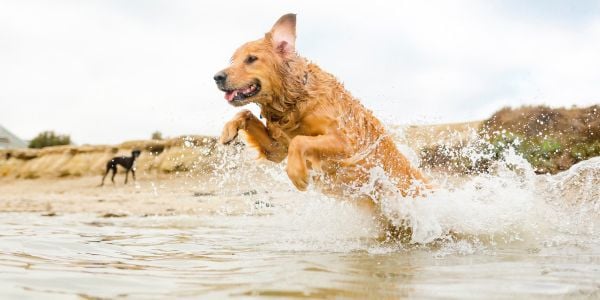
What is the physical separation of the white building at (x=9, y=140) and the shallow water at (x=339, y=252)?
30881 millimetres

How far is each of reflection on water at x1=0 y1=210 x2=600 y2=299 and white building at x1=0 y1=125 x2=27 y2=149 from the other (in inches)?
1296

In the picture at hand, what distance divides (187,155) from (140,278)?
60.9ft

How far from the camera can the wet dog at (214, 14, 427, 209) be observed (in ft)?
15.3

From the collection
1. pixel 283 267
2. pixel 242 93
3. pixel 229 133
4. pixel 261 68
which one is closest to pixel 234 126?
pixel 229 133

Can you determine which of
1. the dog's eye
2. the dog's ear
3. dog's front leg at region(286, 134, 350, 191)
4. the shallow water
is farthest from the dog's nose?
the shallow water

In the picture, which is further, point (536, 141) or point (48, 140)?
point (48, 140)

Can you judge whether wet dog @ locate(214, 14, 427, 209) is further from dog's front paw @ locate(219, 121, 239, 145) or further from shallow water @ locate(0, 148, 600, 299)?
shallow water @ locate(0, 148, 600, 299)

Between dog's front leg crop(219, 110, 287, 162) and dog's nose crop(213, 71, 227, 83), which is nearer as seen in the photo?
dog's nose crop(213, 71, 227, 83)


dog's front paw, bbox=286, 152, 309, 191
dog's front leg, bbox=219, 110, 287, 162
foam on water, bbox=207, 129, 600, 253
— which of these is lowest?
foam on water, bbox=207, 129, 600, 253

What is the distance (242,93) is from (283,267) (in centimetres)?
169

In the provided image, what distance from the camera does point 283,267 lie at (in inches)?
136

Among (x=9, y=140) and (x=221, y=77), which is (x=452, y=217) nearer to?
(x=221, y=77)

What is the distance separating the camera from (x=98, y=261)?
A: 13.1 feet

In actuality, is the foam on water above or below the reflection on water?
above
